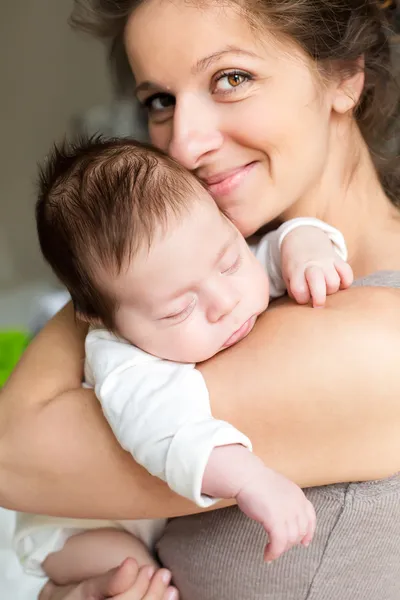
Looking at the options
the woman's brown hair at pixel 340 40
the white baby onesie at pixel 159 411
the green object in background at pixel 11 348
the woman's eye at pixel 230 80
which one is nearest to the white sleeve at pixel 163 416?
the white baby onesie at pixel 159 411

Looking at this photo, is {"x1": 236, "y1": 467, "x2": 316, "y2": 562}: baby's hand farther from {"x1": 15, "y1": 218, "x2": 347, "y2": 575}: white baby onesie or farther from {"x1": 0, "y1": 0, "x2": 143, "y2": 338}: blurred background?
{"x1": 0, "y1": 0, "x2": 143, "y2": 338}: blurred background

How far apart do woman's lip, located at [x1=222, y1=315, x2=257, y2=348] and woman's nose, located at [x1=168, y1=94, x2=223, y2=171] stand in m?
0.32

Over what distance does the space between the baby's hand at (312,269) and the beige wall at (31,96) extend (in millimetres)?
2457

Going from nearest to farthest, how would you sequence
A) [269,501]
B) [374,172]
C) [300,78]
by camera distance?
[269,501] → [300,78] → [374,172]

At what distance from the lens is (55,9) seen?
10.9 ft

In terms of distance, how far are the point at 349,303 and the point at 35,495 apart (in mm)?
527

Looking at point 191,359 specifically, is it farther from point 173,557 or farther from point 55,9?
Result: point 55,9

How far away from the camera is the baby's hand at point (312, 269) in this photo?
→ 111cm

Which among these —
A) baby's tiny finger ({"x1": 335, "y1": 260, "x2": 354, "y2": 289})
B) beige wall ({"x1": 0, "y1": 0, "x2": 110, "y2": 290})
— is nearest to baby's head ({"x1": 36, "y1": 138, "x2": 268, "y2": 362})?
baby's tiny finger ({"x1": 335, "y1": 260, "x2": 354, "y2": 289})

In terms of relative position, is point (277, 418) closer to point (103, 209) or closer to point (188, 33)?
point (103, 209)

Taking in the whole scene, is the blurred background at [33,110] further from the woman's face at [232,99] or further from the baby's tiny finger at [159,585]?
the baby's tiny finger at [159,585]

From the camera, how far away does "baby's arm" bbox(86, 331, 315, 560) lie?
2.89ft

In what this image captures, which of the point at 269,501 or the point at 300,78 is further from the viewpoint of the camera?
the point at 300,78

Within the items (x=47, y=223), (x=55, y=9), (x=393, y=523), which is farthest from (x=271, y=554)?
(x=55, y=9)
